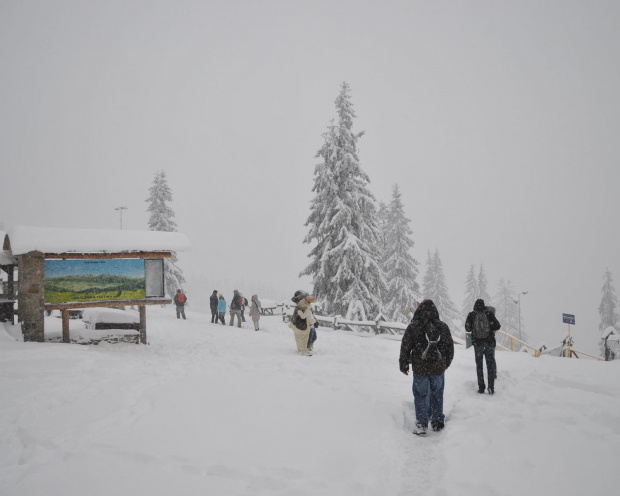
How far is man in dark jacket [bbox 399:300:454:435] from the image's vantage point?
5605 mm

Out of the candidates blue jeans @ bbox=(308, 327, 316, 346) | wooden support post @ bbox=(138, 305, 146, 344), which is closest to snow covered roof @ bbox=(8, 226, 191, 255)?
wooden support post @ bbox=(138, 305, 146, 344)

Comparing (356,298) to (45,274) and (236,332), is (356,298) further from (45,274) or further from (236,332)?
(45,274)

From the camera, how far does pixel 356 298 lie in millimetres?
19109

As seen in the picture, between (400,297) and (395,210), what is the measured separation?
735cm

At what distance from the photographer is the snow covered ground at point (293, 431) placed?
398 centimetres

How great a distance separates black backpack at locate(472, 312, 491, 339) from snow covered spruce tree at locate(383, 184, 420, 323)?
18.3 meters

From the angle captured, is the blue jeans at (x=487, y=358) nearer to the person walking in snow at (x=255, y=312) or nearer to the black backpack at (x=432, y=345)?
the black backpack at (x=432, y=345)

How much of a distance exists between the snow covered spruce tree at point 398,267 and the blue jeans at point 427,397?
65.1 ft

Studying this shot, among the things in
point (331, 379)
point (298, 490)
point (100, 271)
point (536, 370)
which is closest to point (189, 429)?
point (298, 490)

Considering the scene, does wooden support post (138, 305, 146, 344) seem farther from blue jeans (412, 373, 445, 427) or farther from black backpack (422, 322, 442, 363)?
black backpack (422, 322, 442, 363)

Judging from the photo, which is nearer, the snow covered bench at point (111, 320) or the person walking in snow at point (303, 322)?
the person walking in snow at point (303, 322)

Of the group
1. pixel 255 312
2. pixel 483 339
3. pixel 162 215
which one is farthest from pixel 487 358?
pixel 162 215

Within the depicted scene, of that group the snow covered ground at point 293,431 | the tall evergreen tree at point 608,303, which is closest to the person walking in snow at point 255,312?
the snow covered ground at point 293,431

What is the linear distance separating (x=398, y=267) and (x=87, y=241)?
69.0 ft
